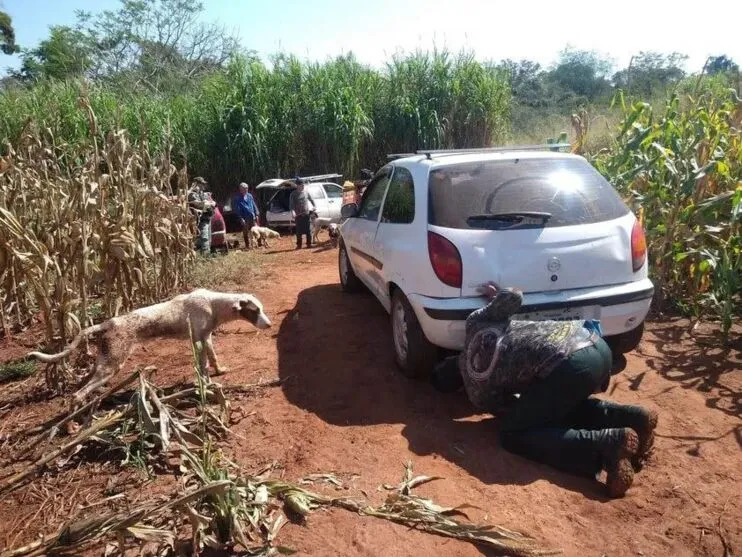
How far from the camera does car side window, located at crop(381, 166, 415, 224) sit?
4379 mm

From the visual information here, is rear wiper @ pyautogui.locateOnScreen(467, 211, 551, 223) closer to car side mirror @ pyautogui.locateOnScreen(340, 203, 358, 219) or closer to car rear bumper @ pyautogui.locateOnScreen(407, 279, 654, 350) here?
car rear bumper @ pyautogui.locateOnScreen(407, 279, 654, 350)

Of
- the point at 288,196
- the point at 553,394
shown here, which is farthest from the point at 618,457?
the point at 288,196

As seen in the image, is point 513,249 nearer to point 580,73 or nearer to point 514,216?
point 514,216

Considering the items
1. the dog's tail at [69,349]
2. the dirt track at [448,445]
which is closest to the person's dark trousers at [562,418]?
the dirt track at [448,445]

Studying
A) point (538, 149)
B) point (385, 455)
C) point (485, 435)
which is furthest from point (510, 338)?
point (538, 149)

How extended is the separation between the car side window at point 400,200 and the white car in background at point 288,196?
8863 millimetres

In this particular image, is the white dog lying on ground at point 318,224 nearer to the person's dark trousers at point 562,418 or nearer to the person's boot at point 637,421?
the person's dark trousers at point 562,418

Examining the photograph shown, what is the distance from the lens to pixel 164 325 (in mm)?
4406

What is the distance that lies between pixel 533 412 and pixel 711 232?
325cm

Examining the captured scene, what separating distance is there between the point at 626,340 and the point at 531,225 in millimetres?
1308

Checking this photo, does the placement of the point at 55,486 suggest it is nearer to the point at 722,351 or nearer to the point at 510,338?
the point at 510,338

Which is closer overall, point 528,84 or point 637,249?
point 637,249

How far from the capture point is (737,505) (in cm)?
284

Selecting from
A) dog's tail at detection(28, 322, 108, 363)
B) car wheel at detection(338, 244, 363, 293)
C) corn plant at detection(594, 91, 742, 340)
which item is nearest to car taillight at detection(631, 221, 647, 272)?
corn plant at detection(594, 91, 742, 340)
